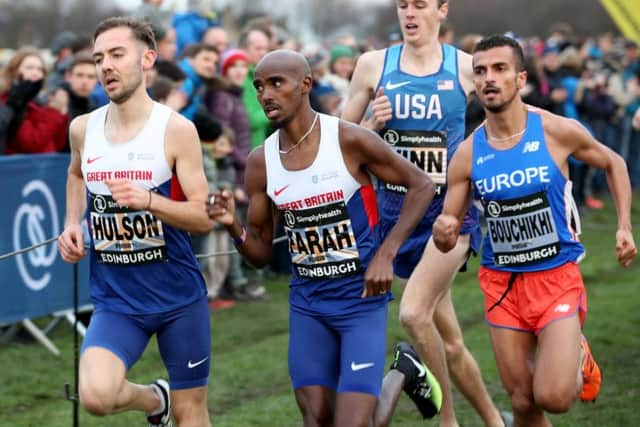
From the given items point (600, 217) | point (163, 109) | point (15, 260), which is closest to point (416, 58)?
point (163, 109)

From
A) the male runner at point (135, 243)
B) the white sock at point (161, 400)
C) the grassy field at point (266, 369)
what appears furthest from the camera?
the grassy field at point (266, 369)

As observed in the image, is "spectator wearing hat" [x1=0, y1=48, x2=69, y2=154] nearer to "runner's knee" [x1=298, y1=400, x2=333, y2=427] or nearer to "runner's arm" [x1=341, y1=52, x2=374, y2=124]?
"runner's arm" [x1=341, y1=52, x2=374, y2=124]

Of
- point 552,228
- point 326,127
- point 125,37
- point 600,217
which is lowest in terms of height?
point 600,217

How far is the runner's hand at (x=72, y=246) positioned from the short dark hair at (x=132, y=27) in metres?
0.97

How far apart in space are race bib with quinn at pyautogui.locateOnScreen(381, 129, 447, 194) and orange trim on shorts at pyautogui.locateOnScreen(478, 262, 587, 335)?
3.85ft

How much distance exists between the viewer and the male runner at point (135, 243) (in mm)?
5801

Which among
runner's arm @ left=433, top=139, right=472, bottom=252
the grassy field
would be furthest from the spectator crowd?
runner's arm @ left=433, top=139, right=472, bottom=252

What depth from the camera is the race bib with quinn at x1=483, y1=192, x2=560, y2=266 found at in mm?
6012

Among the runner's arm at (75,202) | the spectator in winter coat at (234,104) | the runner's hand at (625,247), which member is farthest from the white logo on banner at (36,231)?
the runner's hand at (625,247)

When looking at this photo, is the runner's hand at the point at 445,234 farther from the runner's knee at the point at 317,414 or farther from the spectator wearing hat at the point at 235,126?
the spectator wearing hat at the point at 235,126

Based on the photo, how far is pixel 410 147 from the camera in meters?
7.23

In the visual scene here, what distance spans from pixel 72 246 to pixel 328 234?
127cm

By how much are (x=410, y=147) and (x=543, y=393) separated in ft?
6.48

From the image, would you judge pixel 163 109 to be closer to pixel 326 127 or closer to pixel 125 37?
pixel 125 37
